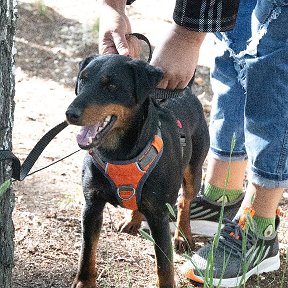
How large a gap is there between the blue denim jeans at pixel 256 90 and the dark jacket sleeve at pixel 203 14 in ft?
0.90

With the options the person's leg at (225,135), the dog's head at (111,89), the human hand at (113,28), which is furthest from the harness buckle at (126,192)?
the person's leg at (225,135)

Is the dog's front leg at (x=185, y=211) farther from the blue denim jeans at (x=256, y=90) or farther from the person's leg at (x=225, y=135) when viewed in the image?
the blue denim jeans at (x=256, y=90)

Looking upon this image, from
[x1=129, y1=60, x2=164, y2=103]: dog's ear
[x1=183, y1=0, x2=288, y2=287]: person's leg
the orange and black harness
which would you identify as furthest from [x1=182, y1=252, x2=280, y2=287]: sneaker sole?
[x1=129, y1=60, x2=164, y2=103]: dog's ear

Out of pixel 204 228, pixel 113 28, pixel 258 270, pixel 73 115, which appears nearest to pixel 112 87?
pixel 73 115

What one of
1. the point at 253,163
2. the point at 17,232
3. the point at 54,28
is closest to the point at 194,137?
the point at 253,163

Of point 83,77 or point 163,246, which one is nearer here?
point 83,77

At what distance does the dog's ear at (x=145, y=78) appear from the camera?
9.34 feet

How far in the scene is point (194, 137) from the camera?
11.8 ft

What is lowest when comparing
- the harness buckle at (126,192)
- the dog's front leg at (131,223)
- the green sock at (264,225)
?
the dog's front leg at (131,223)

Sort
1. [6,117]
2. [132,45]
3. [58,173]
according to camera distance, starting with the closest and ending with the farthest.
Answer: [6,117] < [132,45] < [58,173]

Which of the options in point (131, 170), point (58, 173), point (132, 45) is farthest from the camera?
point (58, 173)

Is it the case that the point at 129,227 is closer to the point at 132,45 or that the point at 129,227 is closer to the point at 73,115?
the point at 132,45

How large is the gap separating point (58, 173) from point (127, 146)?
5.35ft

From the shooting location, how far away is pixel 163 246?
3.11m
